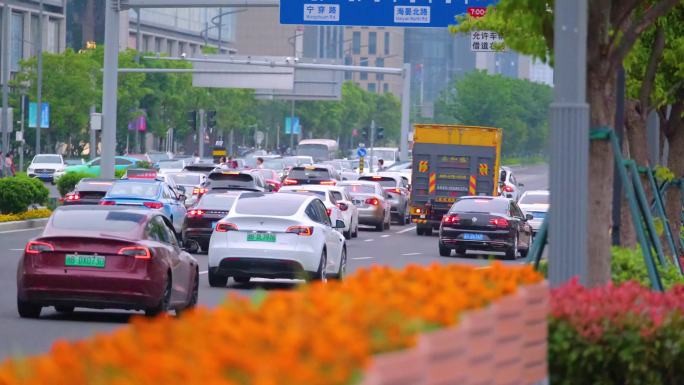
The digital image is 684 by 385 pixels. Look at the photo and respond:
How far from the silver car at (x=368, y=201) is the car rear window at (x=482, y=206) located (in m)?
10.5

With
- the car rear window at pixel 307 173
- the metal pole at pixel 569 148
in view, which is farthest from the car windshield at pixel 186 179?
the metal pole at pixel 569 148

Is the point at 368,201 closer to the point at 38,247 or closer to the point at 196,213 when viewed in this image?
the point at 196,213

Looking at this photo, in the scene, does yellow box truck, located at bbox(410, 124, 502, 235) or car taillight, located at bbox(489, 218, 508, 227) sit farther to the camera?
yellow box truck, located at bbox(410, 124, 502, 235)

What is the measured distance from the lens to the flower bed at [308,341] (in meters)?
4.88

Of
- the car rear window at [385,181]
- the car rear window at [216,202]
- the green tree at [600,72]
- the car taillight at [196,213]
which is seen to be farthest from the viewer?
the car rear window at [385,181]

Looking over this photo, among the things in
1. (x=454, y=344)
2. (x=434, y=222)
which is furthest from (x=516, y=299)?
(x=434, y=222)

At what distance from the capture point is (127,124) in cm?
9688

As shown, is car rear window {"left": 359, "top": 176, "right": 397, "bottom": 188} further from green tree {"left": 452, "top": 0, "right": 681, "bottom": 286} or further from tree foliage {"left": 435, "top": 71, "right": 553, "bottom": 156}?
tree foliage {"left": 435, "top": 71, "right": 553, "bottom": 156}

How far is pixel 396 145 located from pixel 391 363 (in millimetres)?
188648

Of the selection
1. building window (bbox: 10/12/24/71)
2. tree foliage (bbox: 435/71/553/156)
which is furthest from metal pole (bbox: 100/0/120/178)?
Answer: tree foliage (bbox: 435/71/553/156)

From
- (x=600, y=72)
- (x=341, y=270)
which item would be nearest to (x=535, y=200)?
(x=341, y=270)

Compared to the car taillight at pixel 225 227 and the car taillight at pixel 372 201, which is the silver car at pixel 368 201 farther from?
the car taillight at pixel 225 227

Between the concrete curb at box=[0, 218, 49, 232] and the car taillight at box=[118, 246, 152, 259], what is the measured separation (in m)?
22.4

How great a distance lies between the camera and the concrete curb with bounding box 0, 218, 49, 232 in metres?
39.7
